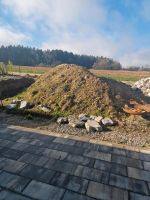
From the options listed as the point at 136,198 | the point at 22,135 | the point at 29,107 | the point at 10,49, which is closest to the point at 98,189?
the point at 136,198

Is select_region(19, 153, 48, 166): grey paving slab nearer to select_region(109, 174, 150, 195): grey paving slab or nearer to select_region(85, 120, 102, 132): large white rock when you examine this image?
select_region(109, 174, 150, 195): grey paving slab

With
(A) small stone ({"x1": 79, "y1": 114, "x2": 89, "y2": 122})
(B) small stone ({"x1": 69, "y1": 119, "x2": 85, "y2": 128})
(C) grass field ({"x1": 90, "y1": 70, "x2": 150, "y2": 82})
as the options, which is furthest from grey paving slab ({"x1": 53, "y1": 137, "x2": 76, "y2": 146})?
(C) grass field ({"x1": 90, "y1": 70, "x2": 150, "y2": 82})

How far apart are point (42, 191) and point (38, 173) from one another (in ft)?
2.74

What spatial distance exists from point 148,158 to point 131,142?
1577 millimetres

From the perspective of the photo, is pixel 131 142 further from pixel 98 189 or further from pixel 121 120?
pixel 98 189

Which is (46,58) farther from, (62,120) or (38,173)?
(38,173)

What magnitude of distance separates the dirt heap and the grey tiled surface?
14.2 feet

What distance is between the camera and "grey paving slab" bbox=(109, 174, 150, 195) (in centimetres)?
554

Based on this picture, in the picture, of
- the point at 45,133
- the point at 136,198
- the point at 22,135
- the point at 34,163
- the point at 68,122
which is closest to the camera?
the point at 136,198

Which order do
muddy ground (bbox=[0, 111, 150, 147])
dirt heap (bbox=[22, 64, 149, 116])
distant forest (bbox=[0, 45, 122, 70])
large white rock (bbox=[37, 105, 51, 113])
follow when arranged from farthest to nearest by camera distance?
distant forest (bbox=[0, 45, 122, 70]) < dirt heap (bbox=[22, 64, 149, 116]) < large white rock (bbox=[37, 105, 51, 113]) < muddy ground (bbox=[0, 111, 150, 147])

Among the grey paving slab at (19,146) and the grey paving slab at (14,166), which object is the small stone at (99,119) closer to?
the grey paving slab at (19,146)

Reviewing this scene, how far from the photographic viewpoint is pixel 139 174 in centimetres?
631

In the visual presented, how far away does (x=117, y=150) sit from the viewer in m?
7.98

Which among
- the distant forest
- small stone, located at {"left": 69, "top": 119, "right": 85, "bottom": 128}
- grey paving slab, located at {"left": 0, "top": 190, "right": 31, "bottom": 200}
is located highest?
the distant forest
